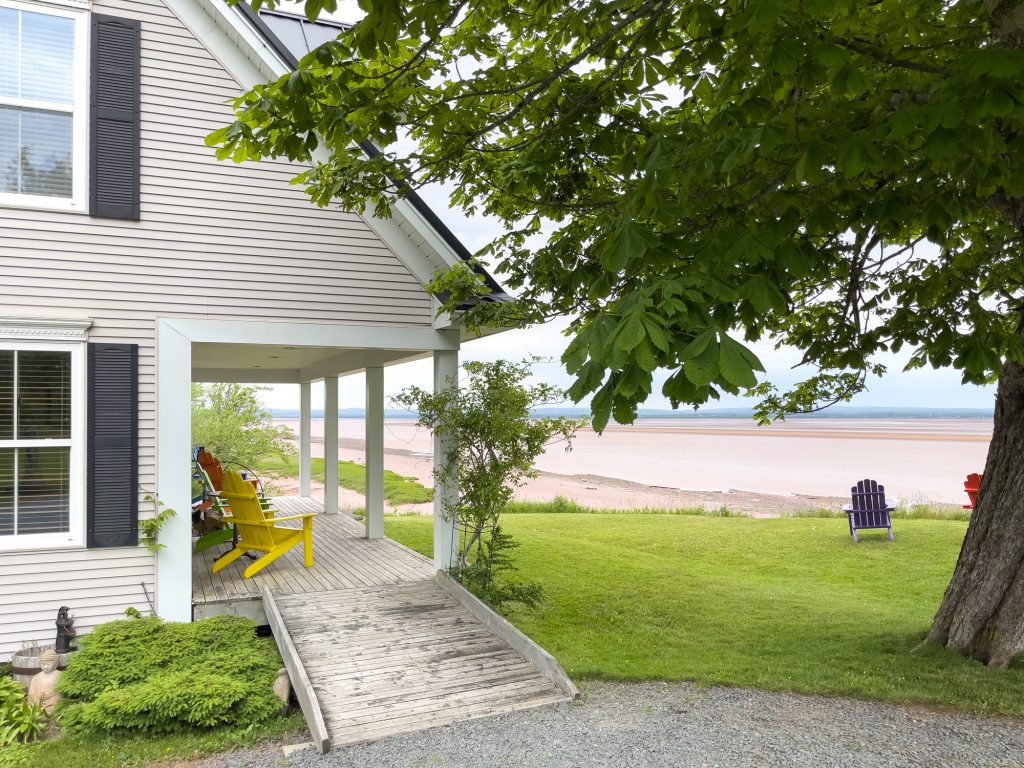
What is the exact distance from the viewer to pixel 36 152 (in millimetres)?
6566

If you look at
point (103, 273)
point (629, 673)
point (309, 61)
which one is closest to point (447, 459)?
point (629, 673)

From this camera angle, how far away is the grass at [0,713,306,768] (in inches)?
193

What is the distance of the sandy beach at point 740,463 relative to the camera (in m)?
28.9

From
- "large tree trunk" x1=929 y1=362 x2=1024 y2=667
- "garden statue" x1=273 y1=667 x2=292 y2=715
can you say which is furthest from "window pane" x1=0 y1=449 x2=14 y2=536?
"large tree trunk" x1=929 y1=362 x2=1024 y2=667

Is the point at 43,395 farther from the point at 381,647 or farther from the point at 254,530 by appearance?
the point at 381,647

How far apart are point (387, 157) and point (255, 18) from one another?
2.66 metres

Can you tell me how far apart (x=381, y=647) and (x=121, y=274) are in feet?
13.8

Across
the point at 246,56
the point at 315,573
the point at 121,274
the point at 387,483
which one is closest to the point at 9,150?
the point at 121,274

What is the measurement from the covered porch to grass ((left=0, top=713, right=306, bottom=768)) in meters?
1.64

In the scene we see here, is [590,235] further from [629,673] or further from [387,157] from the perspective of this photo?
[629,673]

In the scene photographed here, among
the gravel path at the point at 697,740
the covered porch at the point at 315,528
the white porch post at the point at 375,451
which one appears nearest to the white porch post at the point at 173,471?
the covered porch at the point at 315,528

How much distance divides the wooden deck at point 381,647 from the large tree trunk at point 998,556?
365 cm

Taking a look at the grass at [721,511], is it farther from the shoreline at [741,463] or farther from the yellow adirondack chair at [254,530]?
the yellow adirondack chair at [254,530]

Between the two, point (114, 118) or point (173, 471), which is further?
point (173, 471)
